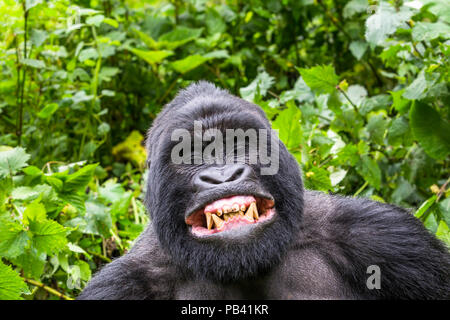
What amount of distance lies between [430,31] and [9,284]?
2.59 meters

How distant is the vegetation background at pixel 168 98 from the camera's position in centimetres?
335

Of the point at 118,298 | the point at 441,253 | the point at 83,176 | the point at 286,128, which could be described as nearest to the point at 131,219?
the point at 83,176

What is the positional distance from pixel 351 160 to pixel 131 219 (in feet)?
5.41

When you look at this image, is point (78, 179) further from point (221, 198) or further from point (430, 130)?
point (430, 130)

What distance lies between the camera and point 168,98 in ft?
19.0

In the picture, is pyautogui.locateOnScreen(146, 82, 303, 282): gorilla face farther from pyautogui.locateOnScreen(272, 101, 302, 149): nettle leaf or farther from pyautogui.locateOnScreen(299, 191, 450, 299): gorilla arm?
pyautogui.locateOnScreen(272, 101, 302, 149): nettle leaf

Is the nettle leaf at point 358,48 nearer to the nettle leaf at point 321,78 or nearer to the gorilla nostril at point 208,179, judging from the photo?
the nettle leaf at point 321,78

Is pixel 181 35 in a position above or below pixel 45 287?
above

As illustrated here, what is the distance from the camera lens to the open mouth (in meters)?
2.36

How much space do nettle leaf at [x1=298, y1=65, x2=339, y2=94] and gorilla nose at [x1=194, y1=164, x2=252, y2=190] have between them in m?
1.66

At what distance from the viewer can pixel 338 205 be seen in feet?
9.26

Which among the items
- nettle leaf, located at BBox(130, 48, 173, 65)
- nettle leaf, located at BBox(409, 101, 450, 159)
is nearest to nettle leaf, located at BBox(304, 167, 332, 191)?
nettle leaf, located at BBox(409, 101, 450, 159)

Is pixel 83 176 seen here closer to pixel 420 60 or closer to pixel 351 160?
pixel 351 160

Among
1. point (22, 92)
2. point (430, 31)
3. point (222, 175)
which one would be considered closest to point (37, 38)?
point (22, 92)
